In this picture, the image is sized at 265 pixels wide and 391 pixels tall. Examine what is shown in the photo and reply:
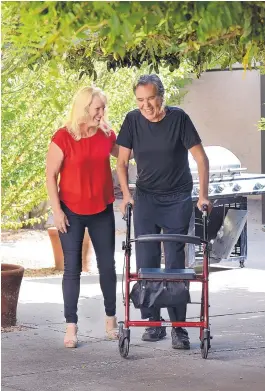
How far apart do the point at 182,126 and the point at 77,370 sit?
1832 mm

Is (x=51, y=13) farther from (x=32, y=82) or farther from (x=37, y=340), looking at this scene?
(x=32, y=82)

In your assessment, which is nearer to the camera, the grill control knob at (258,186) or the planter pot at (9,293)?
the planter pot at (9,293)

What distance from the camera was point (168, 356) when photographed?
7324mm

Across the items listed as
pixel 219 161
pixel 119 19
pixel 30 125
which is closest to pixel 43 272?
pixel 219 161

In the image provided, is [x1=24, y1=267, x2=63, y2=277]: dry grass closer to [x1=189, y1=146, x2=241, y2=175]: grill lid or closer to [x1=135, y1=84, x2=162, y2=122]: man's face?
[x1=189, y1=146, x2=241, y2=175]: grill lid

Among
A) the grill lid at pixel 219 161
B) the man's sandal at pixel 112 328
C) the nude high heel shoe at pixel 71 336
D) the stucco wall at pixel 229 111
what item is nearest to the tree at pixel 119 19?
the nude high heel shoe at pixel 71 336

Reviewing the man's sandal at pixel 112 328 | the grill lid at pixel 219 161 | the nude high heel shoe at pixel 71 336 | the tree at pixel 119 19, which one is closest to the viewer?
the tree at pixel 119 19

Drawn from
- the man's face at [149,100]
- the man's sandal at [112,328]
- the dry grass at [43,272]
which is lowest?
the man's sandal at [112,328]

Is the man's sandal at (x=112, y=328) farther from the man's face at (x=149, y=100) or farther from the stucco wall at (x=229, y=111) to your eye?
the stucco wall at (x=229, y=111)

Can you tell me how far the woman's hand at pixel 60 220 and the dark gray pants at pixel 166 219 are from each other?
0.55 meters

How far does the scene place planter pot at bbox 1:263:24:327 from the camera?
27.7 feet

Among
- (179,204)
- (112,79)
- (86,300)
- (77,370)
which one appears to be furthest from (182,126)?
(112,79)

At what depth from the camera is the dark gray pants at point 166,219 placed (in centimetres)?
757

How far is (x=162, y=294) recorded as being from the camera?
276 inches
